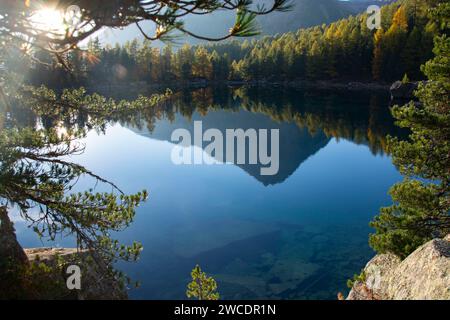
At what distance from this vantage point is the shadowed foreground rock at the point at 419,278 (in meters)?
6.71

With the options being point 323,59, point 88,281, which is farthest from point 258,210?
point 323,59

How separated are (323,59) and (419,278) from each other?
93326 millimetres

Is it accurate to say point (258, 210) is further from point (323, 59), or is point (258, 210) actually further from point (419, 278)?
point (323, 59)

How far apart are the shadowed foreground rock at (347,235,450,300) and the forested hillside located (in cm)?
8341

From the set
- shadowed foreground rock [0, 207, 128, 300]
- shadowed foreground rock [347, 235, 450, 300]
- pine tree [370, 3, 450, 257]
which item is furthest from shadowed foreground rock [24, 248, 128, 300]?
pine tree [370, 3, 450, 257]

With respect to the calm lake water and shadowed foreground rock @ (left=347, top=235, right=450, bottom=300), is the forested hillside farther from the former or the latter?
shadowed foreground rock @ (left=347, top=235, right=450, bottom=300)

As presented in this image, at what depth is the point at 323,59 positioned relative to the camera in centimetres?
9400

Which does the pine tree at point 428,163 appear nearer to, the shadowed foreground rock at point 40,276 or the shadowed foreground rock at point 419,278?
the shadowed foreground rock at point 419,278

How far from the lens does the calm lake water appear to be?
1609 centimetres

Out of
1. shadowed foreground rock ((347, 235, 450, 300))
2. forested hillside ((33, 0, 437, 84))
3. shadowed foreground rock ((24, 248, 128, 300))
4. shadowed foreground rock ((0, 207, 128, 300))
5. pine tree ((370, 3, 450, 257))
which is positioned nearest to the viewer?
shadowed foreground rock ((347, 235, 450, 300))

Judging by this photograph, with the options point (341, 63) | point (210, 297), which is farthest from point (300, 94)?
point (210, 297)

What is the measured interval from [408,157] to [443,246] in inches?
162

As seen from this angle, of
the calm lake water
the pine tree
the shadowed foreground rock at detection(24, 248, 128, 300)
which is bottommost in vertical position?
the calm lake water
